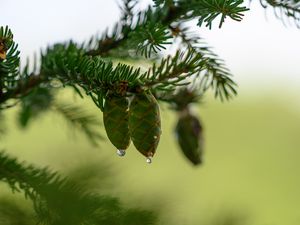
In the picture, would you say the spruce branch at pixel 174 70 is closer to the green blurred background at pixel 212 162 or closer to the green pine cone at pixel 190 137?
the green blurred background at pixel 212 162

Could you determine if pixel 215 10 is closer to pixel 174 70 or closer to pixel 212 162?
pixel 174 70

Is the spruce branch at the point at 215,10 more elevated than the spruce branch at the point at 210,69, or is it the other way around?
the spruce branch at the point at 215,10

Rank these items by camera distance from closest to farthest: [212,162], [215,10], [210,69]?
[215,10], [210,69], [212,162]

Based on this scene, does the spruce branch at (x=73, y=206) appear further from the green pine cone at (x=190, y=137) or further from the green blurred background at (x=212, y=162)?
the green pine cone at (x=190, y=137)

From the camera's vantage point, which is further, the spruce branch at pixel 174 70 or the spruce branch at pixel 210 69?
the spruce branch at pixel 210 69

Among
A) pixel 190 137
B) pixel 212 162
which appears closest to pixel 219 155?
pixel 212 162

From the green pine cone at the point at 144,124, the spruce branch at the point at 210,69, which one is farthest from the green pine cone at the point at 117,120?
the spruce branch at the point at 210,69

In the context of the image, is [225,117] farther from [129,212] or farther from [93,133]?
[129,212]

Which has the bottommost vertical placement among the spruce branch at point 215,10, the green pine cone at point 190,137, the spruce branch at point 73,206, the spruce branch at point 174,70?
the spruce branch at point 73,206
